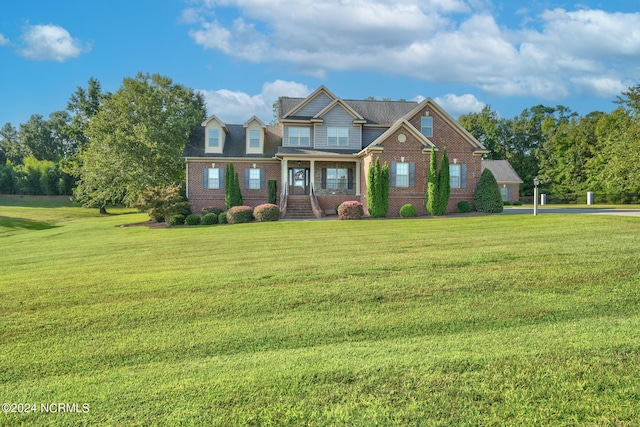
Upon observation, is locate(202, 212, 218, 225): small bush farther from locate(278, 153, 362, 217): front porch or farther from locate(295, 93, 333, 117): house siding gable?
locate(295, 93, 333, 117): house siding gable

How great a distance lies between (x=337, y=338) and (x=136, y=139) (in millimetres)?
27224

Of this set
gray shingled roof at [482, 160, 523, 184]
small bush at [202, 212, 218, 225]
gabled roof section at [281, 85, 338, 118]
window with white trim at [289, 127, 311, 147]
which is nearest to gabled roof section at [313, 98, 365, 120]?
gabled roof section at [281, 85, 338, 118]

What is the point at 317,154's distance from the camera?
24.8 metres

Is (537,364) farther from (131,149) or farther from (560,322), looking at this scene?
(131,149)

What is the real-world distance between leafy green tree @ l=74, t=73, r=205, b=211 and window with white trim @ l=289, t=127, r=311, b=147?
8462 millimetres

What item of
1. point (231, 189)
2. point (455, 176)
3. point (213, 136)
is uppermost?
point (213, 136)

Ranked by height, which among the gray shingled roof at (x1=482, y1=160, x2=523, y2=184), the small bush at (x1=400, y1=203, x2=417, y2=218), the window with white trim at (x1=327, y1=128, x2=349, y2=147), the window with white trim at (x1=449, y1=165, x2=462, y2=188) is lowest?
the small bush at (x1=400, y1=203, x2=417, y2=218)

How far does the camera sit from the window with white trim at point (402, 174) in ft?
75.4

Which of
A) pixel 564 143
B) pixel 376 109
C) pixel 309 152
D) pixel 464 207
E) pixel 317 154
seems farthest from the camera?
pixel 564 143

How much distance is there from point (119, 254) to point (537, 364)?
33.8 feet

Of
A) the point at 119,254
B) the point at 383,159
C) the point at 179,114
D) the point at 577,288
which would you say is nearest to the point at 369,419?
the point at 577,288

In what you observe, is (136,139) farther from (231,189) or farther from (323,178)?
(323,178)

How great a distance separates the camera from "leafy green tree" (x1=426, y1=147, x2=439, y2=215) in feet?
72.0

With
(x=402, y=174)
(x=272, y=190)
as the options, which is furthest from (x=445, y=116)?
(x=272, y=190)
